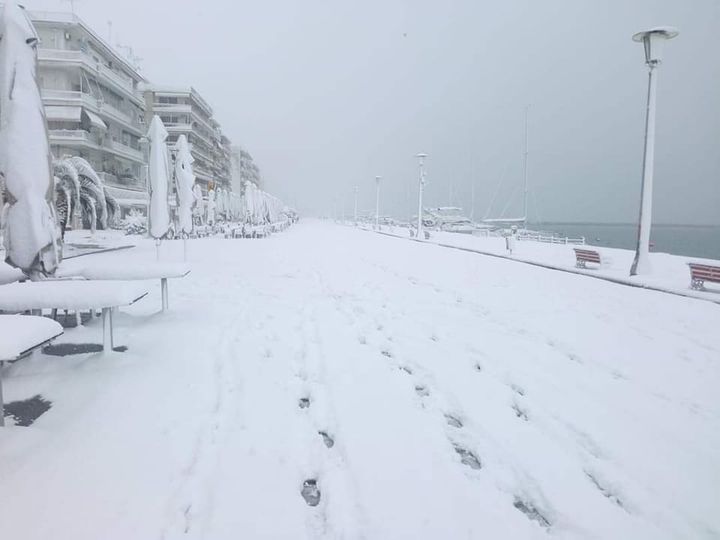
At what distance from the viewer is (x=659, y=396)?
4.34 metres

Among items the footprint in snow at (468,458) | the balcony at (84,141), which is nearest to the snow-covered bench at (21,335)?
the footprint in snow at (468,458)

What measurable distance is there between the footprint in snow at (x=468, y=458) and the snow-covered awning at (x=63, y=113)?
44.4 metres

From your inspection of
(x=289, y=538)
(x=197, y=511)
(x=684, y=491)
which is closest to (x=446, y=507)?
(x=289, y=538)

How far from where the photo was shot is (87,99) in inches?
1521

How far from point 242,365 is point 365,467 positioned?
2.22m

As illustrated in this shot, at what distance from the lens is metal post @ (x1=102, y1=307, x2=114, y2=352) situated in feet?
15.1

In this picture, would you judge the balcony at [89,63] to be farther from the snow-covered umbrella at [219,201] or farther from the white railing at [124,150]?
the snow-covered umbrella at [219,201]

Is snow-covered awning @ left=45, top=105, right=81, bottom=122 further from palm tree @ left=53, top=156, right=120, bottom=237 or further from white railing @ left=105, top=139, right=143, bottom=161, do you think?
palm tree @ left=53, top=156, right=120, bottom=237

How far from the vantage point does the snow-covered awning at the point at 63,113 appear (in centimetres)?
3725

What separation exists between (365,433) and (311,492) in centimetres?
75

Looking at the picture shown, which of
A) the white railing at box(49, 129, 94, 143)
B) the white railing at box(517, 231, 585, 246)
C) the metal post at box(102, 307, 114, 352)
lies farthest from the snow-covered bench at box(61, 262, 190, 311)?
the white railing at box(49, 129, 94, 143)

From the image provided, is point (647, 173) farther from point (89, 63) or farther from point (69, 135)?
point (89, 63)

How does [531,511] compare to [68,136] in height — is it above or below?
below

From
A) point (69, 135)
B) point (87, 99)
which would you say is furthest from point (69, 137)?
point (87, 99)
